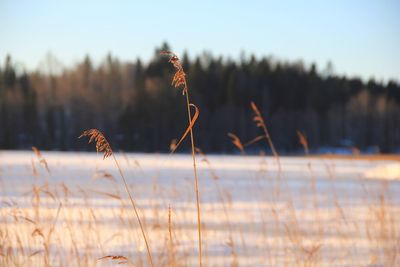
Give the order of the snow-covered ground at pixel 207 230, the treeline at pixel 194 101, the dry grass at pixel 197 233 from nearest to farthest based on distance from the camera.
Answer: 1. the dry grass at pixel 197 233
2. the snow-covered ground at pixel 207 230
3. the treeline at pixel 194 101

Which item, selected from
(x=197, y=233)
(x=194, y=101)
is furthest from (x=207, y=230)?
(x=194, y=101)

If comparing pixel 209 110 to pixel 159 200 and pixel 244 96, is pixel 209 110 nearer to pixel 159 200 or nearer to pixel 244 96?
pixel 244 96

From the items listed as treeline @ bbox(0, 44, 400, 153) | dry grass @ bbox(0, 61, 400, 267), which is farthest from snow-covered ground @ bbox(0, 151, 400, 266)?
treeline @ bbox(0, 44, 400, 153)

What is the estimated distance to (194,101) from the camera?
3744 centimetres

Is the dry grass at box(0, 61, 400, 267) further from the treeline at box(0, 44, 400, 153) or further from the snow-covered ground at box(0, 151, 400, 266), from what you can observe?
the treeline at box(0, 44, 400, 153)

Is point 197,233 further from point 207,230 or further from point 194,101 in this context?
point 194,101

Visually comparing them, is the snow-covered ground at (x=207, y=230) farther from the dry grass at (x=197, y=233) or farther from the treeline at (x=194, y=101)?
the treeline at (x=194, y=101)

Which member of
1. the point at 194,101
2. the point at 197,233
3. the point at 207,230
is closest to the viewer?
the point at 197,233

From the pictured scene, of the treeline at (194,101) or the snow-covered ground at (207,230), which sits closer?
the snow-covered ground at (207,230)

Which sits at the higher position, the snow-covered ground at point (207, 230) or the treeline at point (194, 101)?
the treeline at point (194, 101)

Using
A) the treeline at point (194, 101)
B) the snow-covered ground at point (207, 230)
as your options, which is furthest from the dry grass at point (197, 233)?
the treeline at point (194, 101)

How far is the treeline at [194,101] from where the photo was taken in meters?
36.2

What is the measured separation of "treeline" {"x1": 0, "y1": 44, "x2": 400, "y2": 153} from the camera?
1427 inches

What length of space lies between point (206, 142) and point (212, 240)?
A: 31785 mm
